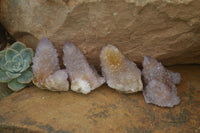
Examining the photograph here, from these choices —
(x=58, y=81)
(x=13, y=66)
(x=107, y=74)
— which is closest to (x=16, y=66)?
(x=13, y=66)

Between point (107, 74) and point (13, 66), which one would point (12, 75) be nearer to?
point (13, 66)

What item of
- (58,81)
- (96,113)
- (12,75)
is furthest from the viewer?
(12,75)

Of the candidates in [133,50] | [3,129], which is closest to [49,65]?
[3,129]

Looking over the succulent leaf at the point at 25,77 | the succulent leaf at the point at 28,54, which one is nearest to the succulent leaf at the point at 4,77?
the succulent leaf at the point at 25,77

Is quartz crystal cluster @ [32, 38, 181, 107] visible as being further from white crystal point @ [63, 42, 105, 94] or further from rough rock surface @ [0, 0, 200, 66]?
rough rock surface @ [0, 0, 200, 66]

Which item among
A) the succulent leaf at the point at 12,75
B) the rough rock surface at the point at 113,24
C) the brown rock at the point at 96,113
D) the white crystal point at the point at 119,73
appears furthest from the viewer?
the succulent leaf at the point at 12,75

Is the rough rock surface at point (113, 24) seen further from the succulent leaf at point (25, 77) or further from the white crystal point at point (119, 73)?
the succulent leaf at point (25, 77)
